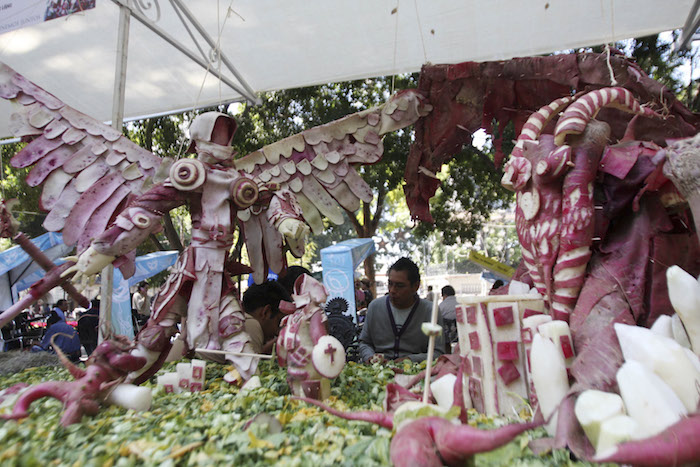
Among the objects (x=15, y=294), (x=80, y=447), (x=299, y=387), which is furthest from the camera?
(x=15, y=294)

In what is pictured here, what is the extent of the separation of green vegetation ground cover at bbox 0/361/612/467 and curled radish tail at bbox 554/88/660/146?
3.63ft

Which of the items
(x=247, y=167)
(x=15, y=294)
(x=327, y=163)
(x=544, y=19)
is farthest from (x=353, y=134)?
(x=15, y=294)

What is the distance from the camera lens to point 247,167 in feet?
9.62

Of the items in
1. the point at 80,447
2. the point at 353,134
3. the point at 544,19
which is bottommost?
the point at 80,447

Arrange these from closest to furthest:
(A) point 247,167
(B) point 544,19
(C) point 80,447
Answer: (C) point 80,447 → (A) point 247,167 → (B) point 544,19

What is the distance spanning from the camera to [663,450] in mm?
840

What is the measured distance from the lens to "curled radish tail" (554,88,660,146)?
1.81 meters

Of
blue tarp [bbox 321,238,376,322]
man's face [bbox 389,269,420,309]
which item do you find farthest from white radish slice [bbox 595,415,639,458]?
blue tarp [bbox 321,238,376,322]

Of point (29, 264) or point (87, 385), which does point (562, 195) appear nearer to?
point (87, 385)

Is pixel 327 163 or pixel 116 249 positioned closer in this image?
pixel 116 249

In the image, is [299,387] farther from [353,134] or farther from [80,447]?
[353,134]

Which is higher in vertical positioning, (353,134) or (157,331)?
(353,134)

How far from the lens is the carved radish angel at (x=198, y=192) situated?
236 centimetres

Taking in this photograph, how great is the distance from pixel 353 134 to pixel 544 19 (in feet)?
8.42
